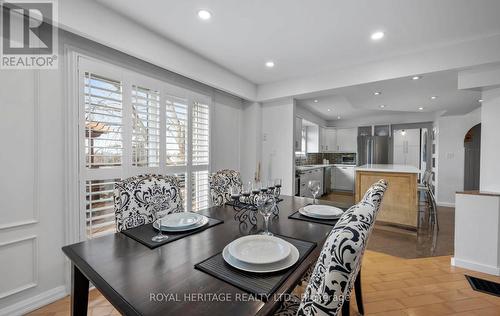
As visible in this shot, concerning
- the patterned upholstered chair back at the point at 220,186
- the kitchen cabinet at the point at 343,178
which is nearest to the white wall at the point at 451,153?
the kitchen cabinet at the point at 343,178

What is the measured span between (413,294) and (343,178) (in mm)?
4817

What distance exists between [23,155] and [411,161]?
7.36 meters

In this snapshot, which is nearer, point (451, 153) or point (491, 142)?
point (491, 142)

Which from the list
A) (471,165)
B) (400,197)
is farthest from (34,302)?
(471,165)

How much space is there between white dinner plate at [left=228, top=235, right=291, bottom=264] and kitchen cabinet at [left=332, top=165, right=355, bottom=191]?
5.89 metres

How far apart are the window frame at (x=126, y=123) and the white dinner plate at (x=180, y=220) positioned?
0.97 meters

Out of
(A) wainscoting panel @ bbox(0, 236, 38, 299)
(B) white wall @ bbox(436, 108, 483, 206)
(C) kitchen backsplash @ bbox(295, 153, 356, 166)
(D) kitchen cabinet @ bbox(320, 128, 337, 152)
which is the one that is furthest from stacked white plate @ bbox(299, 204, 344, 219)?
(D) kitchen cabinet @ bbox(320, 128, 337, 152)

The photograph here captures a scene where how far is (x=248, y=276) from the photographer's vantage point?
2.57 feet

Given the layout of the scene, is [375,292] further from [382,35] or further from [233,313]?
[382,35]

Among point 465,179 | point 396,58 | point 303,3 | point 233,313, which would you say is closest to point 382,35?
point 396,58

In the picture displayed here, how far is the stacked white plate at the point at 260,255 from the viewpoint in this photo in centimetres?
82

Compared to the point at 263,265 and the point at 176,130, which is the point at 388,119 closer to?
the point at 176,130

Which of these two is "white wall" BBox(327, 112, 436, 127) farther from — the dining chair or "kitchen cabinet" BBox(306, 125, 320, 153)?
the dining chair

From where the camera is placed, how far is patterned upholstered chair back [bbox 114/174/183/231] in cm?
138
